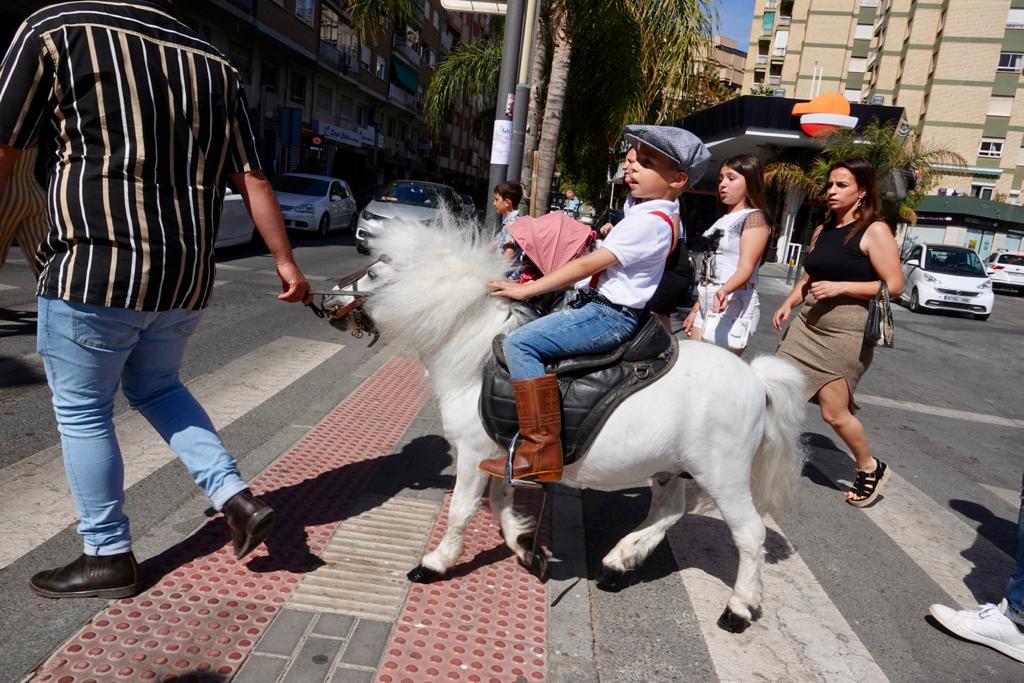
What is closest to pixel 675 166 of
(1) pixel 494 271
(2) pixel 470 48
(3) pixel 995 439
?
(1) pixel 494 271

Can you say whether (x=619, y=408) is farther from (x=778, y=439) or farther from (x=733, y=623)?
(x=733, y=623)

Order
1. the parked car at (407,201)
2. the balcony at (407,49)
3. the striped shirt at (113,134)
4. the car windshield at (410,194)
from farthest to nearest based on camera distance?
the balcony at (407,49), the car windshield at (410,194), the parked car at (407,201), the striped shirt at (113,134)

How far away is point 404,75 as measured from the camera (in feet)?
149

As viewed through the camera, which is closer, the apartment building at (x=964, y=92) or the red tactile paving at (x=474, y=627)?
the red tactile paving at (x=474, y=627)

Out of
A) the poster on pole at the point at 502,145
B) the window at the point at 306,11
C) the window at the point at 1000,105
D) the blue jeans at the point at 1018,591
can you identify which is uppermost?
the window at the point at 1000,105

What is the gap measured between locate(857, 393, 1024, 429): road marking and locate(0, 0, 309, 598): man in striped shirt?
23.2ft

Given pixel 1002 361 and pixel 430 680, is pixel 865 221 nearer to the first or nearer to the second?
pixel 430 680

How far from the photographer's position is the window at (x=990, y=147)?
51.2m

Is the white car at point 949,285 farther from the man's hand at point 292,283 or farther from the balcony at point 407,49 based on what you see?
the balcony at point 407,49

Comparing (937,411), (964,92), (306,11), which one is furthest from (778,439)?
(964,92)

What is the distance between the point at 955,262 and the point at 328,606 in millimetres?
21470

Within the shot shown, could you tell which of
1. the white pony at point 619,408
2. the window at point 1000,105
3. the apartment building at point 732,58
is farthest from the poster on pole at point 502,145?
the apartment building at point 732,58

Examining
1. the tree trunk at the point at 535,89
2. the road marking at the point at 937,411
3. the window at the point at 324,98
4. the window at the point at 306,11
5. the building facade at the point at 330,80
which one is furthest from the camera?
the window at the point at 324,98

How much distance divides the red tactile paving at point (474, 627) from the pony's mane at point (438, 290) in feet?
3.07
